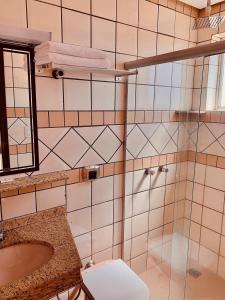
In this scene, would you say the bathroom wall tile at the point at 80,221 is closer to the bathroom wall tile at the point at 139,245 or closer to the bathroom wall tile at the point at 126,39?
the bathroom wall tile at the point at 139,245

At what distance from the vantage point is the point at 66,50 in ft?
3.49

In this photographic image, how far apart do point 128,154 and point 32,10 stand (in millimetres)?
993

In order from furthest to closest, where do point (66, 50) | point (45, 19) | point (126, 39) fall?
point (126, 39) → point (45, 19) → point (66, 50)

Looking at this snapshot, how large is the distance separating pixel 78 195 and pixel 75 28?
949 mm

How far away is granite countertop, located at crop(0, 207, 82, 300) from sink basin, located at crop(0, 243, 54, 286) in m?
0.02

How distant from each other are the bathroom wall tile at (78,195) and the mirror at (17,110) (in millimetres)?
293

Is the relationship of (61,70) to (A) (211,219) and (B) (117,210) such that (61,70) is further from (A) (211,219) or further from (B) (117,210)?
(A) (211,219)

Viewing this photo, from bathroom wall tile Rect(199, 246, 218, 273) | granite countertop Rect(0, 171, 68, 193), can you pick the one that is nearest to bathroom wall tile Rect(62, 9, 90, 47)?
granite countertop Rect(0, 171, 68, 193)

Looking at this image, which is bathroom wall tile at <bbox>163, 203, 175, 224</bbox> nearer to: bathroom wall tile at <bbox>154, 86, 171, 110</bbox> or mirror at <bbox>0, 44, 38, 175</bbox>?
bathroom wall tile at <bbox>154, 86, 171, 110</bbox>

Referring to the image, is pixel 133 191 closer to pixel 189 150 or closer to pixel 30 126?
pixel 189 150

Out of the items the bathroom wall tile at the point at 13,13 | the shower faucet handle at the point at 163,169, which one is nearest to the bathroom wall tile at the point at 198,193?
the shower faucet handle at the point at 163,169

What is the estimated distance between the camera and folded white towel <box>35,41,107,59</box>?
103 cm

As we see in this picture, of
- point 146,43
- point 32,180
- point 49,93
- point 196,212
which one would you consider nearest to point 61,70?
point 49,93

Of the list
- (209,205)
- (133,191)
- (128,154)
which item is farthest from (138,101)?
(209,205)
